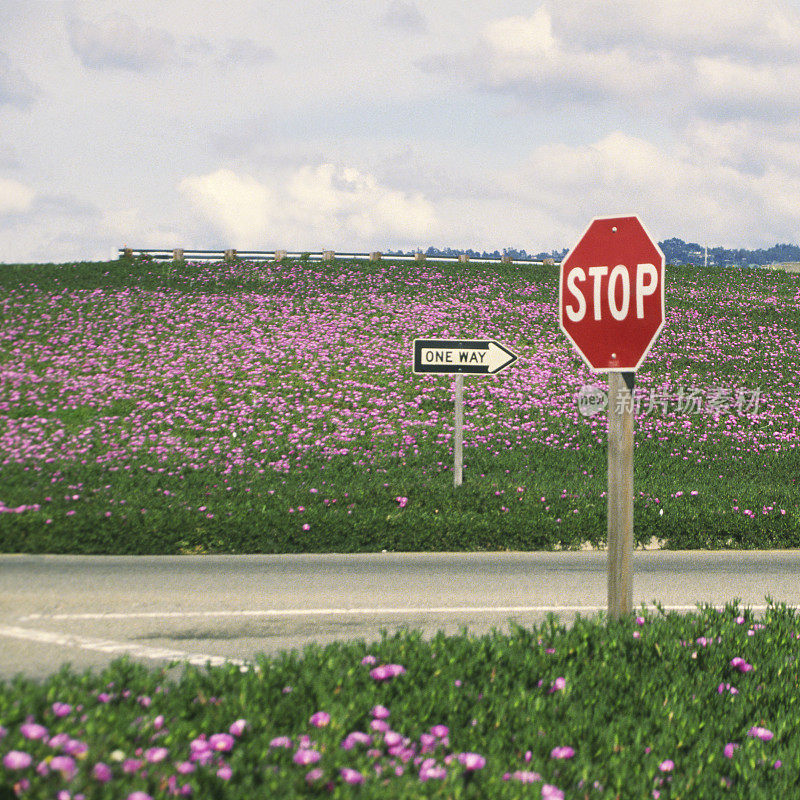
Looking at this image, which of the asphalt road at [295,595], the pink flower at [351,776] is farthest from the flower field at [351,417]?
the pink flower at [351,776]

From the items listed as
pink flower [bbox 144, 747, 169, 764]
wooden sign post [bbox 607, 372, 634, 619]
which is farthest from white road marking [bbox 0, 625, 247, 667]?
wooden sign post [bbox 607, 372, 634, 619]

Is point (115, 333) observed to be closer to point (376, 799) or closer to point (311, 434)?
point (311, 434)

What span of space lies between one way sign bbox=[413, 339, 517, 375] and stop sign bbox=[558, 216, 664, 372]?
22.3 feet

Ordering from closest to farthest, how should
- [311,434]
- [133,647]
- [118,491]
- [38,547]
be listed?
[133,647]
[38,547]
[118,491]
[311,434]

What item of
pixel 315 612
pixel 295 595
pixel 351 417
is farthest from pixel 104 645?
pixel 351 417

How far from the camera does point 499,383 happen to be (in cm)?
2072

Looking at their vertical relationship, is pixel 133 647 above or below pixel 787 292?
below

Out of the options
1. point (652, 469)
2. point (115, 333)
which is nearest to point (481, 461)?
point (652, 469)

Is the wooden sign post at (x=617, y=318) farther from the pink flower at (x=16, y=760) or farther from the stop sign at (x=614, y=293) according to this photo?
the pink flower at (x=16, y=760)

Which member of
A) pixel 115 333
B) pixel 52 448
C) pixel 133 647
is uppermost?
pixel 115 333

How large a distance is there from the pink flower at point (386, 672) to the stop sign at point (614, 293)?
85.9 inches

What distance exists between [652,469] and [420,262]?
2139 cm

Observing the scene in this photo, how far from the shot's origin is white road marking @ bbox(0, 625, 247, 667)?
19.5 feet

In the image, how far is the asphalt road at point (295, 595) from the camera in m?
Answer: 6.38
